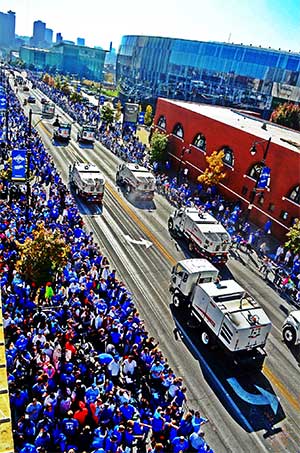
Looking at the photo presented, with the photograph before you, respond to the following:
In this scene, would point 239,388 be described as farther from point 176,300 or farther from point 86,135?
point 86,135

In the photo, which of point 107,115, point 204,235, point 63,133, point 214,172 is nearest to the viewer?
point 204,235

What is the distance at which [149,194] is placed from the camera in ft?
109

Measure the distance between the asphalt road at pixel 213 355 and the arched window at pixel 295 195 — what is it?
6.30m

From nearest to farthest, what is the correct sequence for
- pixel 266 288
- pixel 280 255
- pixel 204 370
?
1. pixel 204 370
2. pixel 266 288
3. pixel 280 255

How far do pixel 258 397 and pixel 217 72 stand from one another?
9820 centimetres

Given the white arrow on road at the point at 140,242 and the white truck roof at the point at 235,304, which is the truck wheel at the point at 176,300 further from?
the white arrow on road at the point at 140,242

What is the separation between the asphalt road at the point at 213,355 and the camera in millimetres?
12734

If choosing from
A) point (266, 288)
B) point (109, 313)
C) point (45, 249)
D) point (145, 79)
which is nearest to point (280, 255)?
point (266, 288)

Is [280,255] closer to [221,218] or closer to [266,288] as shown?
[266,288]

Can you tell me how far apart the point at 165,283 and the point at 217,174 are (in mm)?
17072

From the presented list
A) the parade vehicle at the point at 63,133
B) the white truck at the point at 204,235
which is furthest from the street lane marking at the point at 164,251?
the parade vehicle at the point at 63,133

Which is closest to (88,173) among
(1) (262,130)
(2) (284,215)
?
(2) (284,215)

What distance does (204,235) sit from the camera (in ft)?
74.4

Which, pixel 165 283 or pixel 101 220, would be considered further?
pixel 101 220
